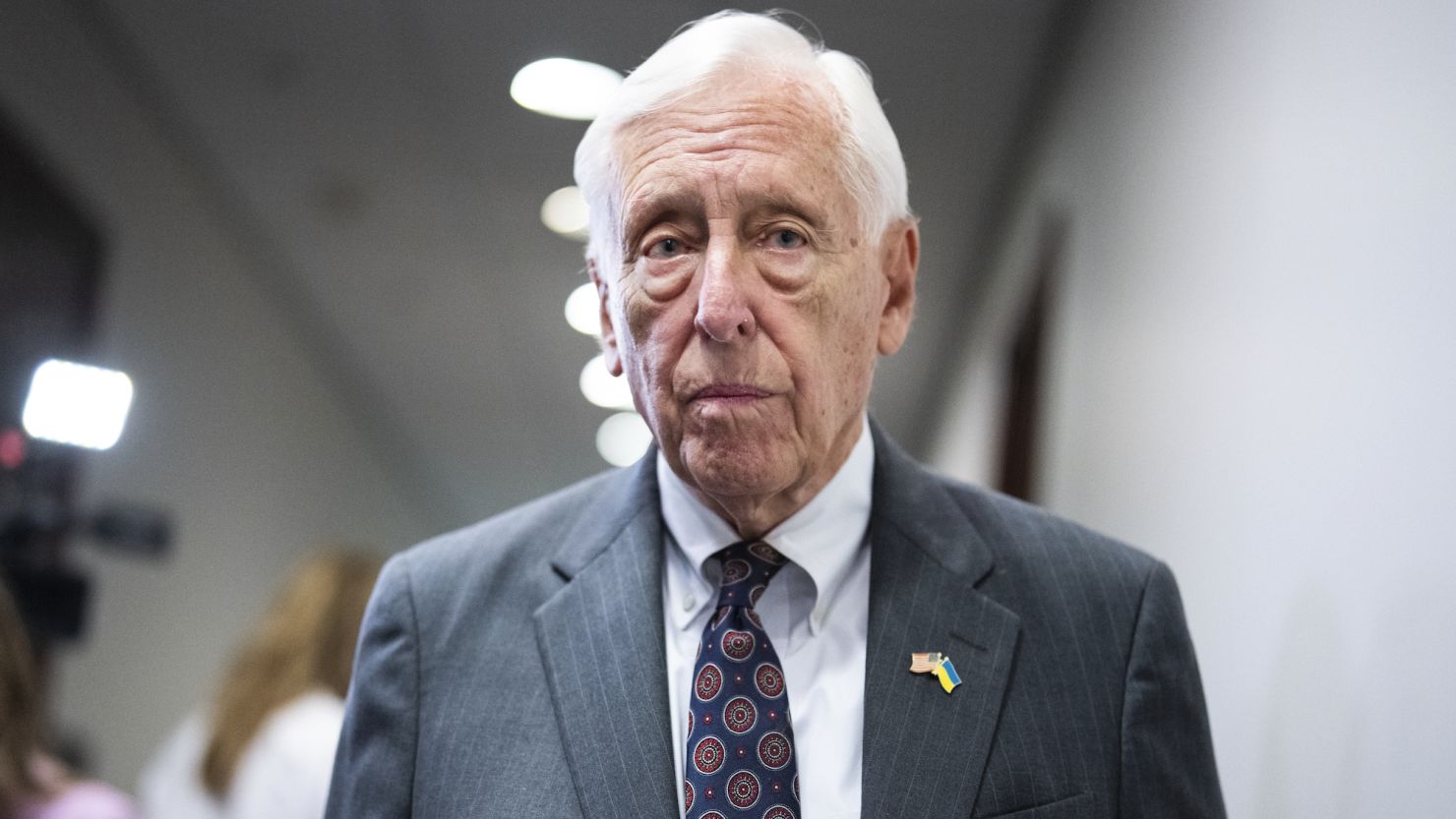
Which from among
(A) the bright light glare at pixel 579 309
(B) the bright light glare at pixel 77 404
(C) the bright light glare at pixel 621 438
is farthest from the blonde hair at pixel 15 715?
(C) the bright light glare at pixel 621 438

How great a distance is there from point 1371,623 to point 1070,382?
6.61 ft

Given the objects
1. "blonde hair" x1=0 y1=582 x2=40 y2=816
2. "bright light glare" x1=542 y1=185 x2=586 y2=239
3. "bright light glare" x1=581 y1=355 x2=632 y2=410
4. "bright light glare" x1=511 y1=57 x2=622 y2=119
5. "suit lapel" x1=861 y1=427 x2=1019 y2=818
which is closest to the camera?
"suit lapel" x1=861 y1=427 x2=1019 y2=818

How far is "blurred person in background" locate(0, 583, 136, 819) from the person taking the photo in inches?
90.2

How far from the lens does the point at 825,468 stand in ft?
4.69

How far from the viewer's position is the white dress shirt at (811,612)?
1.29 metres

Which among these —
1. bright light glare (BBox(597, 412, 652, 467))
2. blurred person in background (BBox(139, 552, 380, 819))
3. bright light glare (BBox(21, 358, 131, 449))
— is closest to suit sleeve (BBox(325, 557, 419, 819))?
blurred person in background (BBox(139, 552, 380, 819))

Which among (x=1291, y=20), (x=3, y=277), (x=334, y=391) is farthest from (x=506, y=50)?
(x=334, y=391)

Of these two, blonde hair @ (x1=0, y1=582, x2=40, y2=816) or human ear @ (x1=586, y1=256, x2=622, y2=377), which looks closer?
human ear @ (x1=586, y1=256, x2=622, y2=377)

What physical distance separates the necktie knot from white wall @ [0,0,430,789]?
2.93 metres

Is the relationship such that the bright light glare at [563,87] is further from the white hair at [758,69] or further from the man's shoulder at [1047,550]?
the man's shoulder at [1047,550]

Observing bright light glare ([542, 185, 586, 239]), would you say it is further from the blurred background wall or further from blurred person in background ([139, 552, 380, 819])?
blurred person in background ([139, 552, 380, 819])

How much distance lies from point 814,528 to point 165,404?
429 cm

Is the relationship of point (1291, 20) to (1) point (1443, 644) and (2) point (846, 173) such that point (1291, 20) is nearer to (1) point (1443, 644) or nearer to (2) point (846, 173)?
(2) point (846, 173)

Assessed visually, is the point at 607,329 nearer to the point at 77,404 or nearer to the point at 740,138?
the point at 740,138
